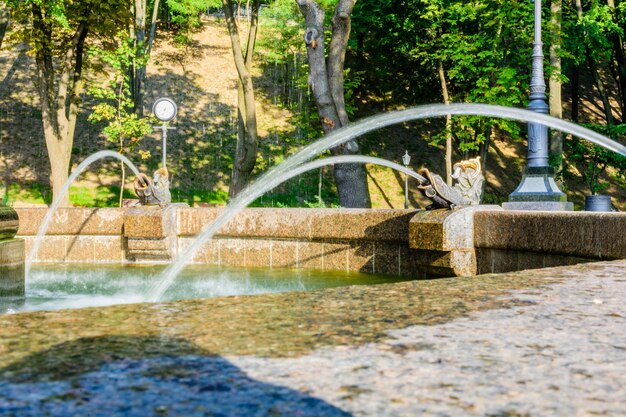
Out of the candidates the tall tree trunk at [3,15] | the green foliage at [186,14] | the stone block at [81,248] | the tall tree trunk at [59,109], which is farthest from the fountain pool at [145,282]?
the green foliage at [186,14]

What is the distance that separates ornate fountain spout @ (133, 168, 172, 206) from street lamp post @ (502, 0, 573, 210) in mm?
5806

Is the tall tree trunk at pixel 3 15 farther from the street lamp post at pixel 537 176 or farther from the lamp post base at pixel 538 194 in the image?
Answer: the lamp post base at pixel 538 194

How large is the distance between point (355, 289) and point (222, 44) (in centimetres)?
3870

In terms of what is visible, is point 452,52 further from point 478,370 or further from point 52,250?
point 478,370

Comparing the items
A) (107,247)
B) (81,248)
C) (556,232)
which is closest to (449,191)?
(556,232)

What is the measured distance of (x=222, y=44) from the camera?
40.4 meters

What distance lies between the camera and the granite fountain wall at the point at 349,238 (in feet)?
21.2

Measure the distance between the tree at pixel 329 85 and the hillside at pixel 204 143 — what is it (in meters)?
10.2

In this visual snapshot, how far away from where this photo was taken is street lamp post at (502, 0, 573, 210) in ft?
36.7

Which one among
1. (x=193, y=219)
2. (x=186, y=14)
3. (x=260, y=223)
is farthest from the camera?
(x=186, y=14)

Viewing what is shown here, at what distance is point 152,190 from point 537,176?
6658mm

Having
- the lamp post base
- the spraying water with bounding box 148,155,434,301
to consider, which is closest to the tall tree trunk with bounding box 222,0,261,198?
the spraying water with bounding box 148,155,434,301

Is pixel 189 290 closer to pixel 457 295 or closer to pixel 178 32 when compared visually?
pixel 457 295

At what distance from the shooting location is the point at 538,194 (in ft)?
37.7
